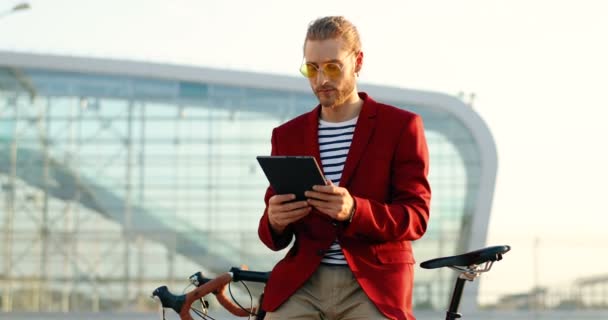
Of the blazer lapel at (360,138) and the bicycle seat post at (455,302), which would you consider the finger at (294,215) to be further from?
the bicycle seat post at (455,302)

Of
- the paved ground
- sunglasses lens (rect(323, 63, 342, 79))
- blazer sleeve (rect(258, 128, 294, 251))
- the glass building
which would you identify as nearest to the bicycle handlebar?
blazer sleeve (rect(258, 128, 294, 251))

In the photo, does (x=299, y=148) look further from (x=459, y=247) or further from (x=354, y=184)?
(x=459, y=247)

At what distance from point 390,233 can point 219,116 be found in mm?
30371

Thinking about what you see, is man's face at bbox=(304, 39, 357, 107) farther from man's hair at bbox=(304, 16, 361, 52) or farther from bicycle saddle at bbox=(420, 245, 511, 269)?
bicycle saddle at bbox=(420, 245, 511, 269)

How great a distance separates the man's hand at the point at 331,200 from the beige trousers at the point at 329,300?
0.28 metres

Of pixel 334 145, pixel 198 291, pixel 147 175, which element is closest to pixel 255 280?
pixel 198 291

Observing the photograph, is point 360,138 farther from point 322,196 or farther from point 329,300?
point 329,300

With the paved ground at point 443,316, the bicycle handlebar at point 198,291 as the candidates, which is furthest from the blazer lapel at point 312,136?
the paved ground at point 443,316

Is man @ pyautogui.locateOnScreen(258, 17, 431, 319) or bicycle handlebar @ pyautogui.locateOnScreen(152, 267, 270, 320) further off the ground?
man @ pyautogui.locateOnScreen(258, 17, 431, 319)

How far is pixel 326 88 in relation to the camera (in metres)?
3.95

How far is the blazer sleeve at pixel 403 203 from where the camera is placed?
3867 millimetres

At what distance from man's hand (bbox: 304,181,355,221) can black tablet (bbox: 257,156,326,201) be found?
0.03 m

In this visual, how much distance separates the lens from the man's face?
3924 millimetres

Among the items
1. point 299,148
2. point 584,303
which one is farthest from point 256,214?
point 299,148
